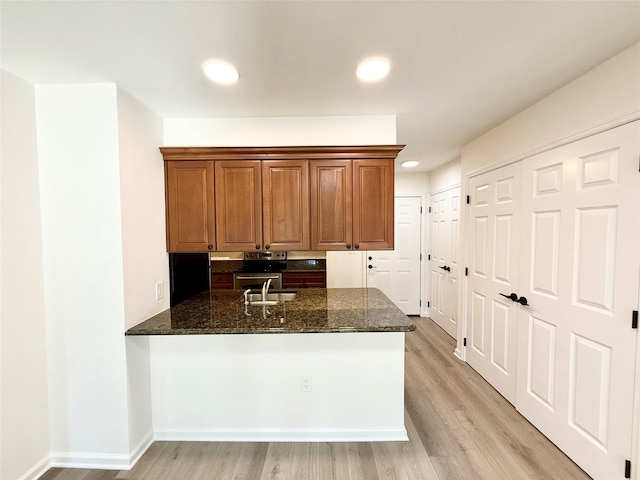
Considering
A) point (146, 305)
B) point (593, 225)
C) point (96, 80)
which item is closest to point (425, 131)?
point (593, 225)

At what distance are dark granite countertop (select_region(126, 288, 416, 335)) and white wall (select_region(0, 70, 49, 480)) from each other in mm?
578

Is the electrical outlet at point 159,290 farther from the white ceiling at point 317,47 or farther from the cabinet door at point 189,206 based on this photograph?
the white ceiling at point 317,47

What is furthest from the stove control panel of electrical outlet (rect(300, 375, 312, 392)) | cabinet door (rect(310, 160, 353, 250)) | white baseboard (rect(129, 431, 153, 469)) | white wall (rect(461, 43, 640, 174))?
white wall (rect(461, 43, 640, 174))

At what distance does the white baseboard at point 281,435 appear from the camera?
6.47 feet

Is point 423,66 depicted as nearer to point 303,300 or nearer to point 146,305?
point 303,300

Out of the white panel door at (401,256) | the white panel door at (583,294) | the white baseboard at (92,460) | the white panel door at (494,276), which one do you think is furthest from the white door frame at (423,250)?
the white baseboard at (92,460)

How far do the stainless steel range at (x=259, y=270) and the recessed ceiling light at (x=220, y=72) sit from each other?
7.52ft

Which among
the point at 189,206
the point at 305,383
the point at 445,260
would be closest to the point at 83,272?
the point at 189,206

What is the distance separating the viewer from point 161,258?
216cm

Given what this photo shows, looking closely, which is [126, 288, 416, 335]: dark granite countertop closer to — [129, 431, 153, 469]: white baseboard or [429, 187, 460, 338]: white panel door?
[129, 431, 153, 469]: white baseboard

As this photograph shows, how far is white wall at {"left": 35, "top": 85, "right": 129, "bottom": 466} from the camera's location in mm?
1714

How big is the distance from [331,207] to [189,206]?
3.82 ft

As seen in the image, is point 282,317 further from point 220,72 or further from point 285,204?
point 220,72

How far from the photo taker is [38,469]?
1.70 metres
